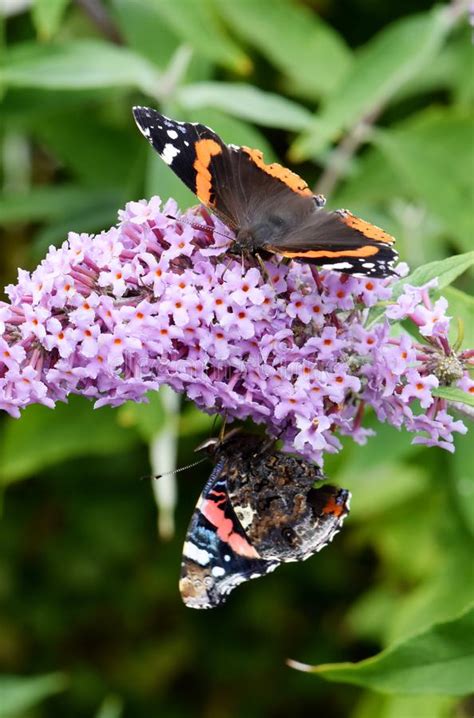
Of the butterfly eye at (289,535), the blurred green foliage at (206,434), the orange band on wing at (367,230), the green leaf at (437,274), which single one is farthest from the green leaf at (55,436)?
the orange band on wing at (367,230)

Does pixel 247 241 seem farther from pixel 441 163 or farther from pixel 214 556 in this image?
pixel 441 163

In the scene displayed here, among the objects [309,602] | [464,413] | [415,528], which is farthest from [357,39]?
[464,413]

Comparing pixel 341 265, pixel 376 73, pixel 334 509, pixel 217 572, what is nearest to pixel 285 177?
pixel 341 265

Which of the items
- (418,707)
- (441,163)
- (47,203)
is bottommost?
(418,707)

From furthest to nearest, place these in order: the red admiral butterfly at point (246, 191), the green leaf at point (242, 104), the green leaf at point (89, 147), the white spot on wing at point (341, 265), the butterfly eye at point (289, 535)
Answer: the green leaf at point (89, 147) < the green leaf at point (242, 104) < the butterfly eye at point (289, 535) < the red admiral butterfly at point (246, 191) < the white spot on wing at point (341, 265)

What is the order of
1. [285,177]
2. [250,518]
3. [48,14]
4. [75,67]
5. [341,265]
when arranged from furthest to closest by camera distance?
[75,67], [48,14], [250,518], [285,177], [341,265]

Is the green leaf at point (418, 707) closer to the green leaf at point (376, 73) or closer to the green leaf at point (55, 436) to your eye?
the green leaf at point (55, 436)

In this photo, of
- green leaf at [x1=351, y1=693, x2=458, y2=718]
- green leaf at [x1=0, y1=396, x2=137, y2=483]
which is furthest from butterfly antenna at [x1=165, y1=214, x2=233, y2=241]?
green leaf at [x1=351, y1=693, x2=458, y2=718]

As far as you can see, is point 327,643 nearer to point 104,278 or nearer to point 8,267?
point 8,267
